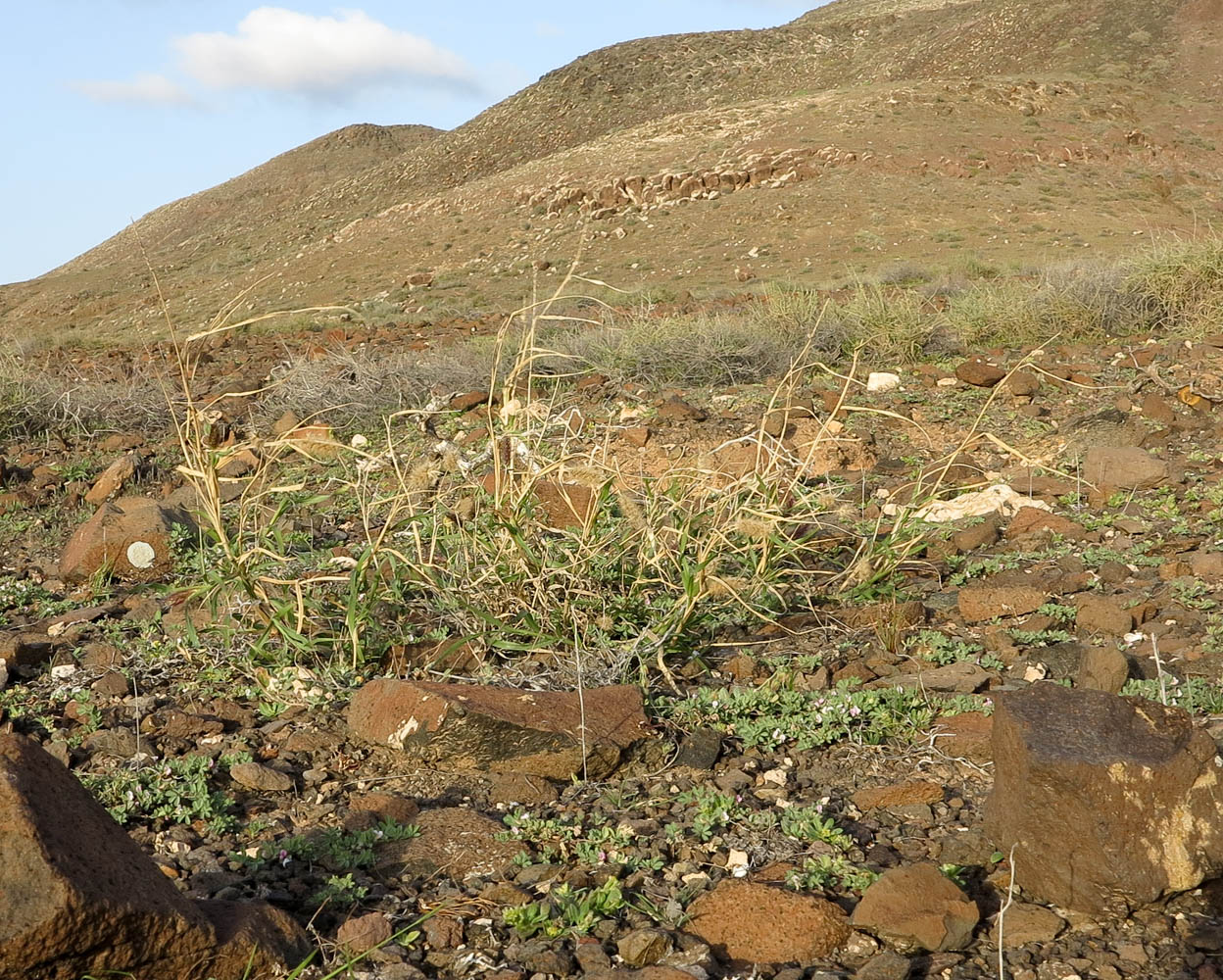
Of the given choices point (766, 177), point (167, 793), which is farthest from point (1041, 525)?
point (766, 177)

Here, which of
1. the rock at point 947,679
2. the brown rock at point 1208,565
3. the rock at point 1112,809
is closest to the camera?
the rock at point 1112,809

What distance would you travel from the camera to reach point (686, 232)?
2170 cm

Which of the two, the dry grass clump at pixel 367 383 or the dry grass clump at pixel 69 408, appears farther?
the dry grass clump at pixel 367 383

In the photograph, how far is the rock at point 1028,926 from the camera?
1958 millimetres

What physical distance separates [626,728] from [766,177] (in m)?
22.5

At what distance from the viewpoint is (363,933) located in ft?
6.44

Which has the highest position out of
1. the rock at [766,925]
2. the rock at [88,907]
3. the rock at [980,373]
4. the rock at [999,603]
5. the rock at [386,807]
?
the rock at [88,907]

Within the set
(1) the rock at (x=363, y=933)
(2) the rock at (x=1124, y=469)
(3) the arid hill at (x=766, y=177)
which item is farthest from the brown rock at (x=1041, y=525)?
(3) the arid hill at (x=766, y=177)

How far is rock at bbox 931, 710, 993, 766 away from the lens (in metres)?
2.66

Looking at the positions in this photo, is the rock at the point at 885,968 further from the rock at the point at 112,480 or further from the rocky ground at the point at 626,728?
the rock at the point at 112,480

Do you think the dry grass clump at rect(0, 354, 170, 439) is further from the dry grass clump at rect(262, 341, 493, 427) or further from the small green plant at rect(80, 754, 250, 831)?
the small green plant at rect(80, 754, 250, 831)

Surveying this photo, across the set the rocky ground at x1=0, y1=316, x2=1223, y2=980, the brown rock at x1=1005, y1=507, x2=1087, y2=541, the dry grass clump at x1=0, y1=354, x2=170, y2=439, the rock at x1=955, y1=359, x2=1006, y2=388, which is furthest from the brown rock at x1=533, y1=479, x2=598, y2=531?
the dry grass clump at x1=0, y1=354, x2=170, y2=439

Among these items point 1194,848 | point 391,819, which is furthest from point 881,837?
point 391,819

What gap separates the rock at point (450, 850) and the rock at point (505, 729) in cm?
26
